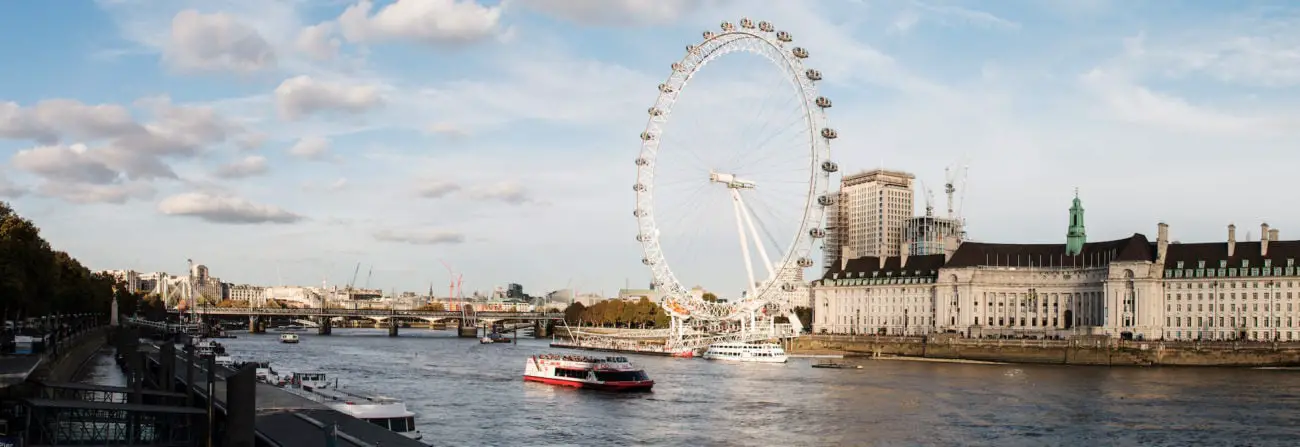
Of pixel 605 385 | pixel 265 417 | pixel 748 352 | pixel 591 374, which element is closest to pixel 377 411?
pixel 265 417

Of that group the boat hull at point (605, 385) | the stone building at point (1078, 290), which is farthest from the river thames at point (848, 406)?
the stone building at point (1078, 290)

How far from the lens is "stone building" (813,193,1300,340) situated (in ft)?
433

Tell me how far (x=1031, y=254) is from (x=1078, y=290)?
10.4 m

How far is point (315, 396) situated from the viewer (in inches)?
2151

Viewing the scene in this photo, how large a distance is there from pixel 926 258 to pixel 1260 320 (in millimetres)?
48121

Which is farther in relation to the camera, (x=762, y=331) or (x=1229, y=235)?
(x=762, y=331)

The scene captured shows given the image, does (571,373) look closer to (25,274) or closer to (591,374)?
(591,374)

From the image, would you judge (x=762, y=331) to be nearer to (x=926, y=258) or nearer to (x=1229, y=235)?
(x=926, y=258)

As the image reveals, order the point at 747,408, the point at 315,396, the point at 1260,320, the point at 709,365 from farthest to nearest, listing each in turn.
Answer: the point at 1260,320, the point at 709,365, the point at 747,408, the point at 315,396

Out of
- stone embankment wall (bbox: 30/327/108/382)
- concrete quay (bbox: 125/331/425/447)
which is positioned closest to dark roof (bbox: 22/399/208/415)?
concrete quay (bbox: 125/331/425/447)

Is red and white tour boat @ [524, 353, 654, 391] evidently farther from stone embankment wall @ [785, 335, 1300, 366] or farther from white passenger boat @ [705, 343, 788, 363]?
stone embankment wall @ [785, 335, 1300, 366]

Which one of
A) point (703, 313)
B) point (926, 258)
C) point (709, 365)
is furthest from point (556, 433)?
point (926, 258)

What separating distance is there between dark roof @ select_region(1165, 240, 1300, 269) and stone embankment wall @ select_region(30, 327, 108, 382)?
113m

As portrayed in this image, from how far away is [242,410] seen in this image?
2995 centimetres
